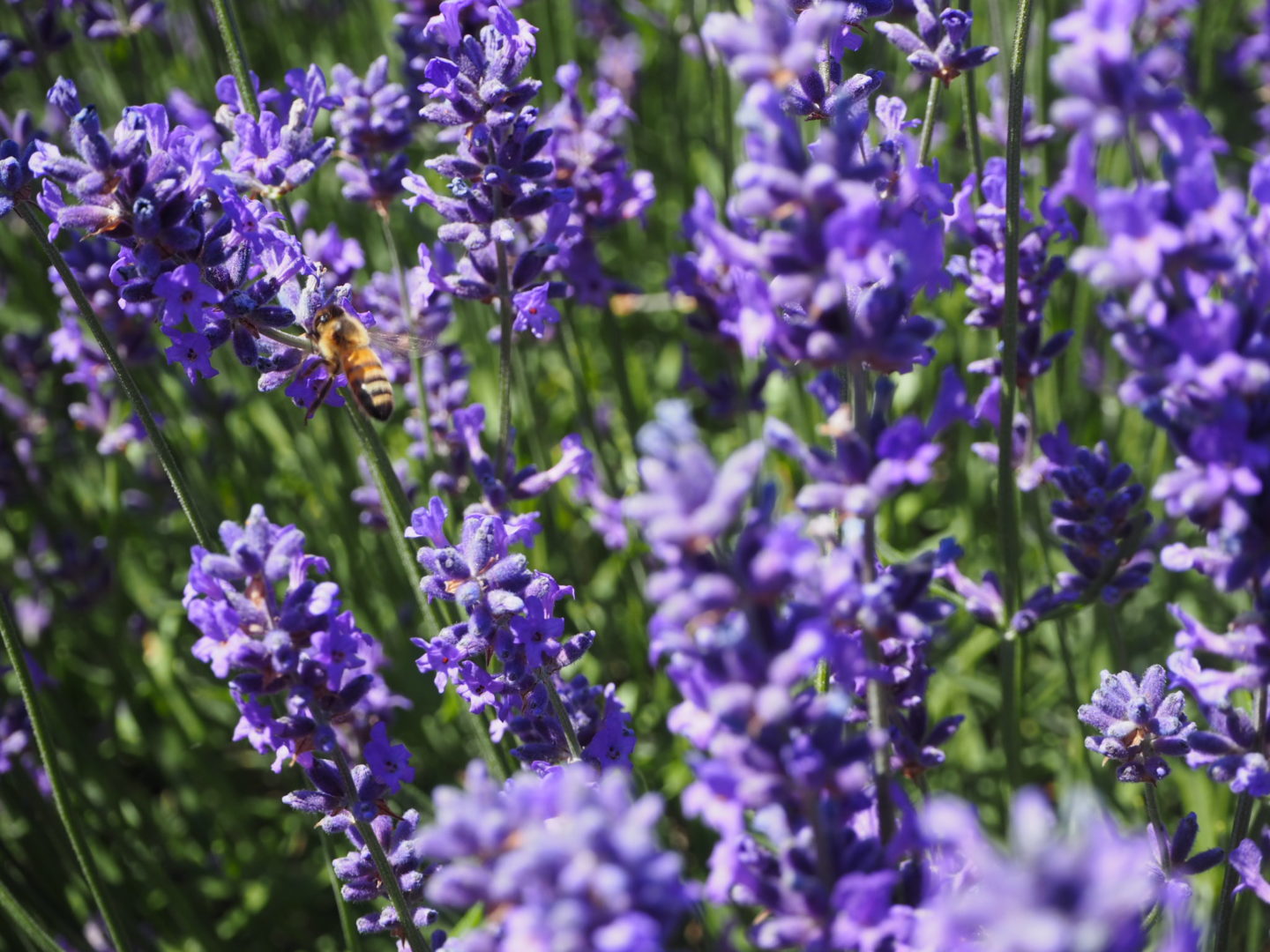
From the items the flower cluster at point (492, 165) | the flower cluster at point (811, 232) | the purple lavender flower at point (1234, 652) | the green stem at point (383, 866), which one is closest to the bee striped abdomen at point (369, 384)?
the flower cluster at point (492, 165)

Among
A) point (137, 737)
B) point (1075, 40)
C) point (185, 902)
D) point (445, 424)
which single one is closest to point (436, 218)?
point (445, 424)

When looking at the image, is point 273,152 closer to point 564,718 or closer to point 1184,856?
point 564,718

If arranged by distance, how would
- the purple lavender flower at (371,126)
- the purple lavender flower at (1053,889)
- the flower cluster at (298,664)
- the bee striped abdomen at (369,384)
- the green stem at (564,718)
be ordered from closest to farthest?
the purple lavender flower at (1053,889)
the flower cluster at (298,664)
the green stem at (564,718)
the bee striped abdomen at (369,384)
the purple lavender flower at (371,126)

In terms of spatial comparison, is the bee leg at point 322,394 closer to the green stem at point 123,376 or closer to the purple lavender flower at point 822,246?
the green stem at point 123,376

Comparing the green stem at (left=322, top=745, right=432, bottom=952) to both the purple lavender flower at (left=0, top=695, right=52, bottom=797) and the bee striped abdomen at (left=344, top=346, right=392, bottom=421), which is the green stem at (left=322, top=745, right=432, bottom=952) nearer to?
the bee striped abdomen at (left=344, top=346, right=392, bottom=421)

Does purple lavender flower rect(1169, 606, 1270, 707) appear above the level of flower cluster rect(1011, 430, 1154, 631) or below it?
above

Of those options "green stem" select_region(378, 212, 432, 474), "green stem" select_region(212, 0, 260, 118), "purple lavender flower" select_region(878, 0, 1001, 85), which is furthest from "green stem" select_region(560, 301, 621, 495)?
"purple lavender flower" select_region(878, 0, 1001, 85)
